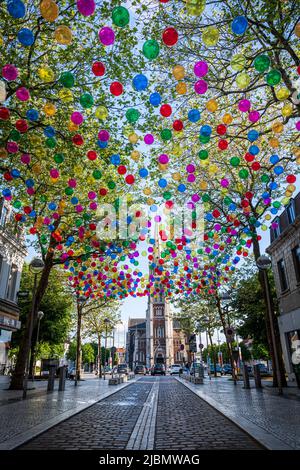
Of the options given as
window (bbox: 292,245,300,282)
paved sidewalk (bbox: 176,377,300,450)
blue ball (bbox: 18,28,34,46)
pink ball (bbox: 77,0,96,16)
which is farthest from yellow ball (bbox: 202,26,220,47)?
window (bbox: 292,245,300,282)

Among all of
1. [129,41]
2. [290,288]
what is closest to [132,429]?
[129,41]

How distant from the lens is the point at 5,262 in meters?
21.9

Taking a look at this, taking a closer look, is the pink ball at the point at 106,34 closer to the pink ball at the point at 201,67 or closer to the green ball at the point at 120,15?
the green ball at the point at 120,15

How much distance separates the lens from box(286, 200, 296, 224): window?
1888 centimetres

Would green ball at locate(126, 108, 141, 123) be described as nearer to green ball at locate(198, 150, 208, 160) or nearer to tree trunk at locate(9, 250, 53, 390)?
green ball at locate(198, 150, 208, 160)

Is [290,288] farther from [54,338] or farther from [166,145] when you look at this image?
[54,338]

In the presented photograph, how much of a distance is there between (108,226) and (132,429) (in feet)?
33.2

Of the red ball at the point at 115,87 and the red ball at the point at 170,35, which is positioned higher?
the red ball at the point at 170,35

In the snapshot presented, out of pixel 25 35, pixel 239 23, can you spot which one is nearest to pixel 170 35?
pixel 239 23

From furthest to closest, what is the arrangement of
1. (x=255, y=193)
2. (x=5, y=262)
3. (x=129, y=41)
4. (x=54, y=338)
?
(x=54, y=338), (x=5, y=262), (x=255, y=193), (x=129, y=41)

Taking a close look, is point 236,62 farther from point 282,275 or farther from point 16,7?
point 282,275

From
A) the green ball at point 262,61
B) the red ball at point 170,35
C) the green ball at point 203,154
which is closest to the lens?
the red ball at point 170,35

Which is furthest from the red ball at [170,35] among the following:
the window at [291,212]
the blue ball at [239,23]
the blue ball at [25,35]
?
the window at [291,212]

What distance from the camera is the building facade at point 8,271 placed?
A: 831 inches
